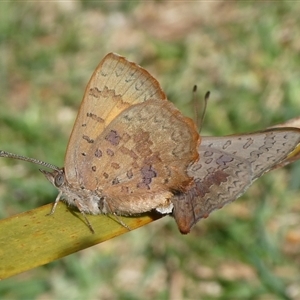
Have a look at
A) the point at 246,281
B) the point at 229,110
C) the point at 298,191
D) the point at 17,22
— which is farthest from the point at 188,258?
the point at 17,22

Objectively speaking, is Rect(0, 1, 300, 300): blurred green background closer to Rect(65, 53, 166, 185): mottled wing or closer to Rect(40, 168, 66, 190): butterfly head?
Rect(40, 168, 66, 190): butterfly head

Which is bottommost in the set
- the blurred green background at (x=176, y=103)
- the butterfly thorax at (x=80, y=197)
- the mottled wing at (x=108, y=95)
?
the blurred green background at (x=176, y=103)

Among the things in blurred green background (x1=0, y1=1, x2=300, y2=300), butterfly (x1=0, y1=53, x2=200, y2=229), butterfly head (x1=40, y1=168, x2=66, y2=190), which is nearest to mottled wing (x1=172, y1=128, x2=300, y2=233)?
butterfly (x1=0, y1=53, x2=200, y2=229)

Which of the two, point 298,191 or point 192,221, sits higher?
point 192,221

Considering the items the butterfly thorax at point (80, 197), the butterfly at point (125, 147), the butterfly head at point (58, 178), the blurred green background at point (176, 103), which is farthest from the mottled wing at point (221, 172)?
the blurred green background at point (176, 103)

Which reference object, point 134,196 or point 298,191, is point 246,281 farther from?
point 134,196

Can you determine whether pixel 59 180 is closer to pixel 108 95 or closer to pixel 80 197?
pixel 80 197

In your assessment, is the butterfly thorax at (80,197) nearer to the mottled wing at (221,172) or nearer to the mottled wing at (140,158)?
the mottled wing at (140,158)

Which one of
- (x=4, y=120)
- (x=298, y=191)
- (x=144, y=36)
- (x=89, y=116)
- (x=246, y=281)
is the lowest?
(x=246, y=281)
